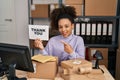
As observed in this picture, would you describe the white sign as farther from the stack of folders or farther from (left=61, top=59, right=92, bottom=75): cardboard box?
the stack of folders

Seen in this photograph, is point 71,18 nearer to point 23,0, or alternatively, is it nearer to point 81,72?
point 81,72

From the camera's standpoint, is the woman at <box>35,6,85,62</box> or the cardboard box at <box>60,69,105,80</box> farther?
the woman at <box>35,6,85,62</box>

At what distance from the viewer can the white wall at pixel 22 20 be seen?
3840 millimetres

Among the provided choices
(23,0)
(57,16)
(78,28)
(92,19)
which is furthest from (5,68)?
(23,0)

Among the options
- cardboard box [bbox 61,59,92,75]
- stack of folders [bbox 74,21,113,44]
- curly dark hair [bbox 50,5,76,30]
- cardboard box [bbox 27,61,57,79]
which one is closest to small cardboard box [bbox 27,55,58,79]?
cardboard box [bbox 27,61,57,79]

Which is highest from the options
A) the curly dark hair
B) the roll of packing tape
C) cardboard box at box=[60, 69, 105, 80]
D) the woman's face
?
the curly dark hair

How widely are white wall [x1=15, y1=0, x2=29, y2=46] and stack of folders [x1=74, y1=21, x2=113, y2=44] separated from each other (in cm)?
121

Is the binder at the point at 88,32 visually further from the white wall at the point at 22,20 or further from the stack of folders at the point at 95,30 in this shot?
the white wall at the point at 22,20

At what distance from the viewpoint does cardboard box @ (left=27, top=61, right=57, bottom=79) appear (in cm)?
161

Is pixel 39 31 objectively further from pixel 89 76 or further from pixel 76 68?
pixel 89 76

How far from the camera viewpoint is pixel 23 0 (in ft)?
12.5

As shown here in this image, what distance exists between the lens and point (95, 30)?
10.2 feet

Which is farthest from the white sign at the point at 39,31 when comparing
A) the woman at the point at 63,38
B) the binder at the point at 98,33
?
the binder at the point at 98,33

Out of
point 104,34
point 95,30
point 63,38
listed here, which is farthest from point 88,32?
point 63,38
